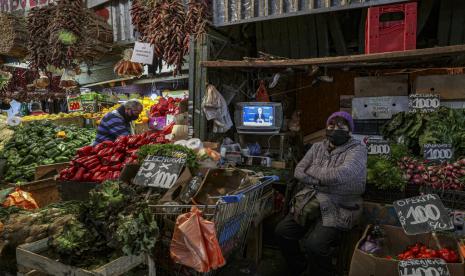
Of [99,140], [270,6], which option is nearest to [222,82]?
[270,6]

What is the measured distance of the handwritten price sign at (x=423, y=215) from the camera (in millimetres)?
2820

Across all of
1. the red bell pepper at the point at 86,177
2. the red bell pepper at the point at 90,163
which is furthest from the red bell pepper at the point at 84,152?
the red bell pepper at the point at 86,177

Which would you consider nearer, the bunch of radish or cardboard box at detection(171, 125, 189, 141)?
A: the bunch of radish

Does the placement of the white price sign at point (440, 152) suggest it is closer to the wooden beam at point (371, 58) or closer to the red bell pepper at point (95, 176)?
the wooden beam at point (371, 58)

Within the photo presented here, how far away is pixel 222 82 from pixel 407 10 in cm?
303

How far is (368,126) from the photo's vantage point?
231 inches

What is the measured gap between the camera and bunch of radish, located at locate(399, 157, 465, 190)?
12.5 feet

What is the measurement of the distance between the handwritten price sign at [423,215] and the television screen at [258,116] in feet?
9.80

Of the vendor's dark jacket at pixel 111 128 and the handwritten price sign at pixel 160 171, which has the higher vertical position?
the vendor's dark jacket at pixel 111 128

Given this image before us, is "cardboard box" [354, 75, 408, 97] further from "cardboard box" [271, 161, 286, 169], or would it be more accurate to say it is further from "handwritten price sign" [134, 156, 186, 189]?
"handwritten price sign" [134, 156, 186, 189]

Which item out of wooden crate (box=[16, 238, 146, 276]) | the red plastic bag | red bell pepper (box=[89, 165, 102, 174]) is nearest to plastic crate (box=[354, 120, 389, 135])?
the red plastic bag

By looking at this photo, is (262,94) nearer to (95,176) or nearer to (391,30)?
(391,30)

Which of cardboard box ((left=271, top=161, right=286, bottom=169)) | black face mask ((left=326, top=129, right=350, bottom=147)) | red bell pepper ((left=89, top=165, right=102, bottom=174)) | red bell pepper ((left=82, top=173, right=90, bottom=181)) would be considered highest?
black face mask ((left=326, top=129, right=350, bottom=147))

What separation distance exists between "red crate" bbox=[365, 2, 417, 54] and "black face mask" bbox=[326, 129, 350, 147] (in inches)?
56.8
